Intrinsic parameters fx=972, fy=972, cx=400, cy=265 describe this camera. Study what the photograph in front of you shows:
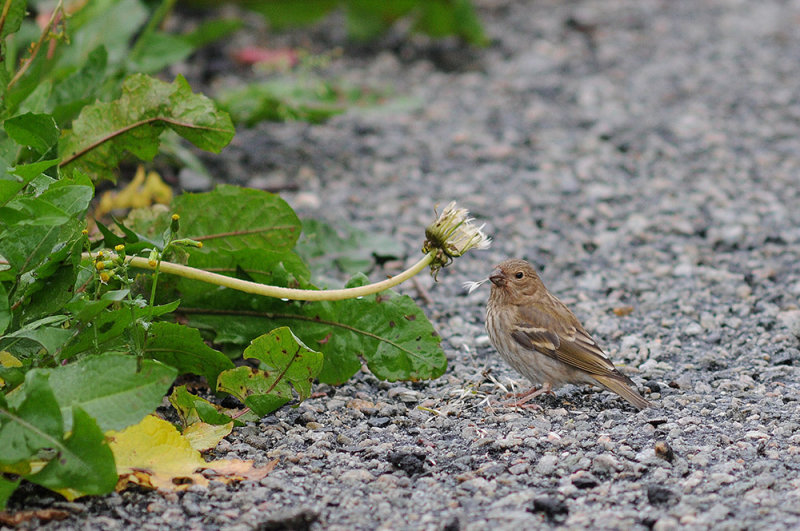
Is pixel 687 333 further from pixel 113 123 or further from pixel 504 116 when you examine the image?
pixel 504 116

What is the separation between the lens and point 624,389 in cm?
466

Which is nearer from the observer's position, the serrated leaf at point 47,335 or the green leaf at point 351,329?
the serrated leaf at point 47,335

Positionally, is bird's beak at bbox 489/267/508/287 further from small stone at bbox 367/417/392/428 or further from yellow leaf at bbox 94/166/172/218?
yellow leaf at bbox 94/166/172/218

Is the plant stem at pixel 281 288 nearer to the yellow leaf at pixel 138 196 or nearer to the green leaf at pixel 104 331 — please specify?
the green leaf at pixel 104 331

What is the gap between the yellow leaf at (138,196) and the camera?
662cm

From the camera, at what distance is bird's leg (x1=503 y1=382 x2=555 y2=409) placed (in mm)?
4762

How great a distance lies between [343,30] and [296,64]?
175 centimetres

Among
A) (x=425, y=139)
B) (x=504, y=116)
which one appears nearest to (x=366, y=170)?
(x=425, y=139)

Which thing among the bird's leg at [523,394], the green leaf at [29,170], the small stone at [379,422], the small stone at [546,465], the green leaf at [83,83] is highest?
the green leaf at [83,83]

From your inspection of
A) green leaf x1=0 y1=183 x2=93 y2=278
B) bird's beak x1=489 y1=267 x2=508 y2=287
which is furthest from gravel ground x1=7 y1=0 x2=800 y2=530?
green leaf x1=0 y1=183 x2=93 y2=278

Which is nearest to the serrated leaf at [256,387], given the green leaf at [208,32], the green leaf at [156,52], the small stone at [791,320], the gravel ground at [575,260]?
the gravel ground at [575,260]

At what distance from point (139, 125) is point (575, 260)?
10.5ft

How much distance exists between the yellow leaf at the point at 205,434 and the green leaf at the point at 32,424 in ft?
2.50

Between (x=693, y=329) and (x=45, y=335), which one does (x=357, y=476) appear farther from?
(x=693, y=329)
